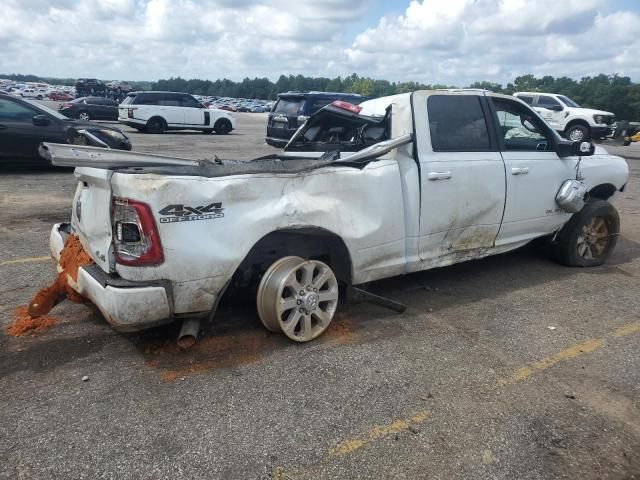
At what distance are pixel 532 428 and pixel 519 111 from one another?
316cm

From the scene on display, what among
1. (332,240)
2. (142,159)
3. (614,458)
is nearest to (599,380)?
(614,458)

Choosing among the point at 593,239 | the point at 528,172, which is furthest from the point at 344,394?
the point at 593,239

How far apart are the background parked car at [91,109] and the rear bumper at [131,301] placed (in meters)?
26.8

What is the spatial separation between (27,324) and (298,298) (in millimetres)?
1893

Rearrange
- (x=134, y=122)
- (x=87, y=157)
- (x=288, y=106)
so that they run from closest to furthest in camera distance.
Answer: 1. (x=87, y=157)
2. (x=288, y=106)
3. (x=134, y=122)

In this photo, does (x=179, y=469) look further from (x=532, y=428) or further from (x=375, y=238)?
(x=375, y=238)

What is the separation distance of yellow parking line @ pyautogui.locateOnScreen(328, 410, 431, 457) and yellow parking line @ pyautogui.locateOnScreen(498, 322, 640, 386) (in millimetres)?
681

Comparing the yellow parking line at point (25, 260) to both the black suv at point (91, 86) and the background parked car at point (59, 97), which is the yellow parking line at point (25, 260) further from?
the background parked car at point (59, 97)

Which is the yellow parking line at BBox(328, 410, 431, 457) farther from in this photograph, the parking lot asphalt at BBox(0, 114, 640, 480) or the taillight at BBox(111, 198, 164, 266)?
the taillight at BBox(111, 198, 164, 266)

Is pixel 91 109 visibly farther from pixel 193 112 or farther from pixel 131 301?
pixel 131 301

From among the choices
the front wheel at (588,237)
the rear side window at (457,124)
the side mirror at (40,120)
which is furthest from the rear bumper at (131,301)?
the side mirror at (40,120)

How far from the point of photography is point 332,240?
3.78 m

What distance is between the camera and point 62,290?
364 centimetres

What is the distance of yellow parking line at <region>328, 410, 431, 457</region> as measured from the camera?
2586mm
